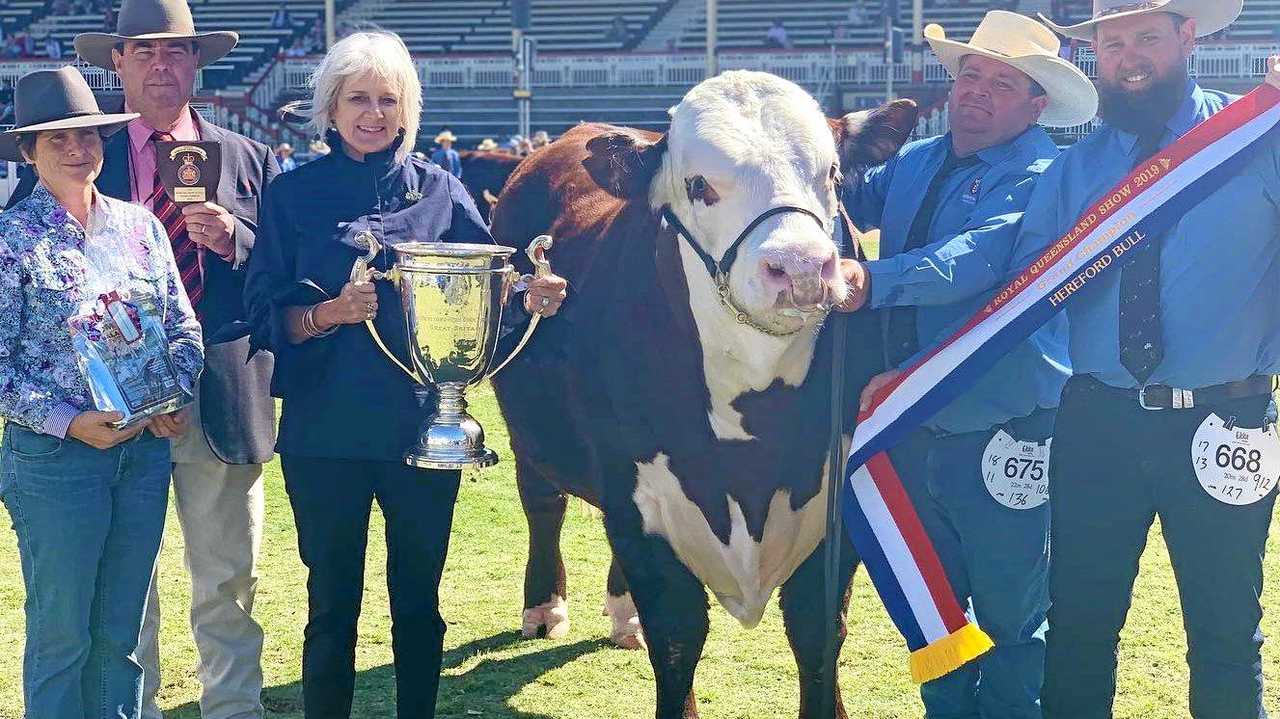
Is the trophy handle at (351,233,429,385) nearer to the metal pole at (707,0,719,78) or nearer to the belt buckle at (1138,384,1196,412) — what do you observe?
the belt buckle at (1138,384,1196,412)

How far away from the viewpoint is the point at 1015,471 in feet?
11.5

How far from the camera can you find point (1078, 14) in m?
30.9

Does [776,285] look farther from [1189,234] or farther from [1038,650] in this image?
Answer: [1038,650]

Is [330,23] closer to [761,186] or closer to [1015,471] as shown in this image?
[761,186]

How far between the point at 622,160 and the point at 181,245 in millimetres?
1260

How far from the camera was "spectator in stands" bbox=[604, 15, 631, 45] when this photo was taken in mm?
35750

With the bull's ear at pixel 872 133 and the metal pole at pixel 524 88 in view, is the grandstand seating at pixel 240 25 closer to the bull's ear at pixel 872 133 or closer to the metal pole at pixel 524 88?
the metal pole at pixel 524 88

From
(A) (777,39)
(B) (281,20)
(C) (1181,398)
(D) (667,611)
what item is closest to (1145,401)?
(C) (1181,398)

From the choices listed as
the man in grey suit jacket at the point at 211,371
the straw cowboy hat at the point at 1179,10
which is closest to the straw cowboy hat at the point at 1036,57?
the straw cowboy hat at the point at 1179,10

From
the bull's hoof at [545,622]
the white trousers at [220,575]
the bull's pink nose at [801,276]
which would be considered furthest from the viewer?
the bull's hoof at [545,622]

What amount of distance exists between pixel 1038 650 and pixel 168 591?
11.6 feet

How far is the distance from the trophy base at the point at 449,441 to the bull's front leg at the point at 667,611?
21.5 inches

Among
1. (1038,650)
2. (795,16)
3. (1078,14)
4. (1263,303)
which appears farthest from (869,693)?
(795,16)

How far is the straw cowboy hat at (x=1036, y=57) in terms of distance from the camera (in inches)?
141
